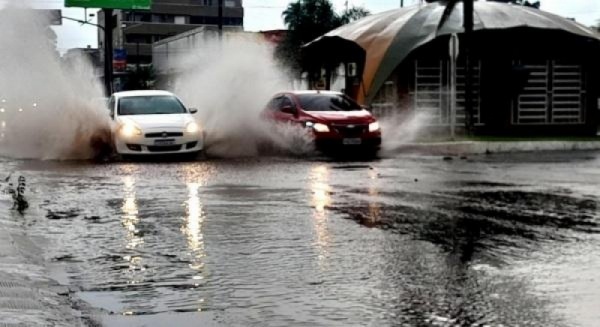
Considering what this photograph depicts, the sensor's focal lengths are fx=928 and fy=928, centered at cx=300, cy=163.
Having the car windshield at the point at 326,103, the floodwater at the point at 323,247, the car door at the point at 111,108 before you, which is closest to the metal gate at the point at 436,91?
the car windshield at the point at 326,103

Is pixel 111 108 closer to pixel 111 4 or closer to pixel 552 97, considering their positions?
pixel 552 97

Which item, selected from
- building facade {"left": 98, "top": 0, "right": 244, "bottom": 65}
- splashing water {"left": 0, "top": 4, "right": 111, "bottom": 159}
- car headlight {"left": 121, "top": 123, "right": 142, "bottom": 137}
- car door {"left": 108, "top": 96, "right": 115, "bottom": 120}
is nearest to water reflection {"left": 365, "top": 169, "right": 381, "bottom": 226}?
car headlight {"left": 121, "top": 123, "right": 142, "bottom": 137}

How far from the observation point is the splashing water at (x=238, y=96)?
21062mm

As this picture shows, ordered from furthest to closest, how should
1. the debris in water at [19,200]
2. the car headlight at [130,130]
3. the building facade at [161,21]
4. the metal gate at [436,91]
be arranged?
the building facade at [161,21] < the metal gate at [436,91] < the car headlight at [130,130] < the debris in water at [19,200]

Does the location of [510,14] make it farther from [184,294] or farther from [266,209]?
[184,294]

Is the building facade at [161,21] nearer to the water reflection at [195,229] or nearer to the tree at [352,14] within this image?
the tree at [352,14]

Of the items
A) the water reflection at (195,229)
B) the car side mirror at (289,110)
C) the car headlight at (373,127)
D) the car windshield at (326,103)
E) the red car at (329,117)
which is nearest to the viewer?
the water reflection at (195,229)

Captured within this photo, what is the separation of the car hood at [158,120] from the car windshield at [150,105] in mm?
542

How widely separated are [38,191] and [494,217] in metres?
6.51

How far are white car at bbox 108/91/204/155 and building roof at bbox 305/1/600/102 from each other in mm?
10237

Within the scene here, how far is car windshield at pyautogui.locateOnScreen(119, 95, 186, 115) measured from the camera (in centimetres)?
2044

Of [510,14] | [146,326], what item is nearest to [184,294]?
[146,326]

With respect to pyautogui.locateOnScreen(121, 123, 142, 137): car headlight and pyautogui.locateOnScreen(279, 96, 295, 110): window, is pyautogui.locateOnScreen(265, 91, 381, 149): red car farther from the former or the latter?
pyautogui.locateOnScreen(121, 123, 142, 137): car headlight

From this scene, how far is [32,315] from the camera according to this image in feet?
19.2
